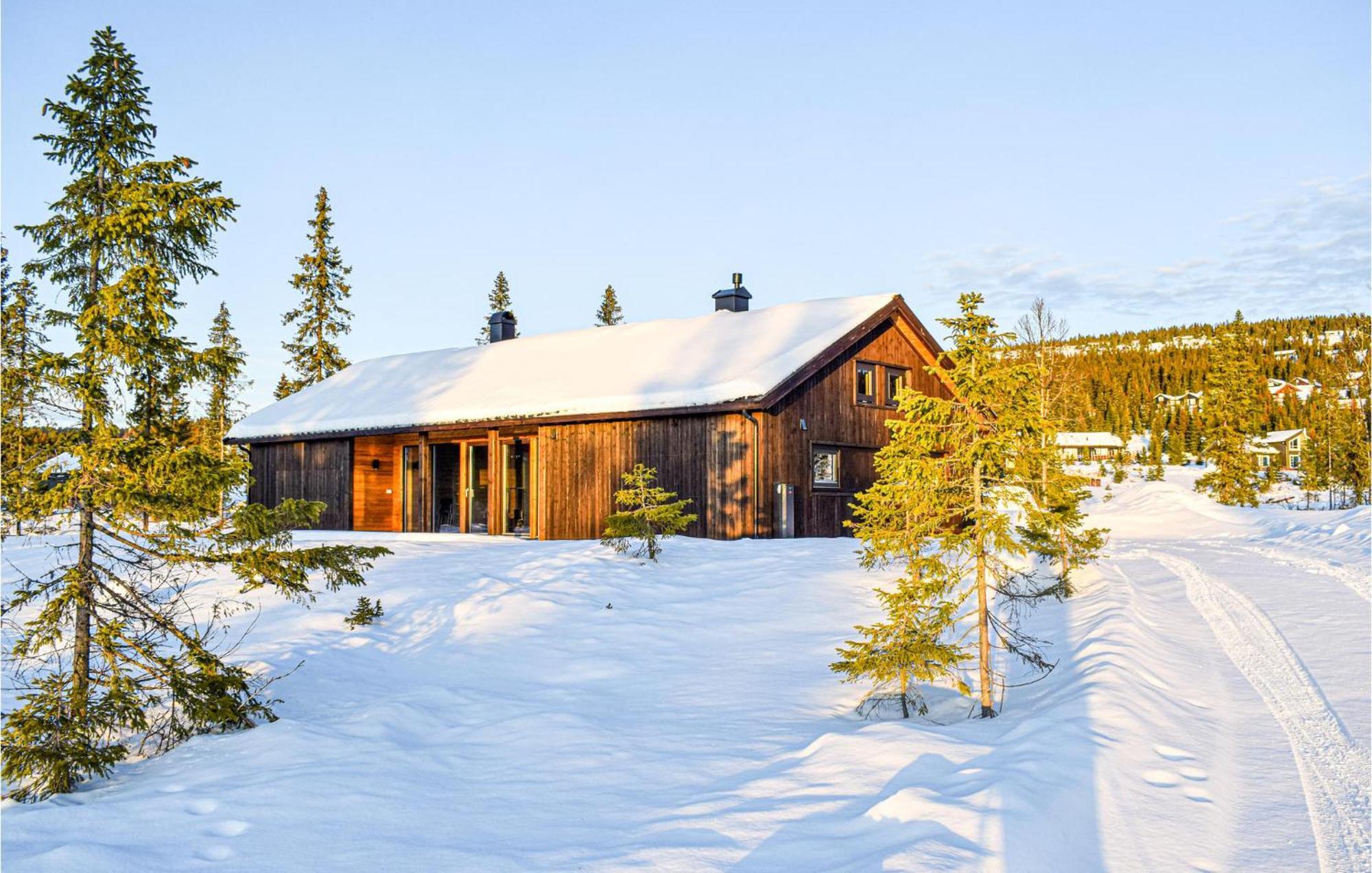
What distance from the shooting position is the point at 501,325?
99.9 feet

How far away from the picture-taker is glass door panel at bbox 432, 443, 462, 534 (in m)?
25.5

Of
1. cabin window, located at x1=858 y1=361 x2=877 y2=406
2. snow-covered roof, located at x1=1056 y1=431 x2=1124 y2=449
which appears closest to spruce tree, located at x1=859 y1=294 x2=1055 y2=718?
cabin window, located at x1=858 y1=361 x2=877 y2=406

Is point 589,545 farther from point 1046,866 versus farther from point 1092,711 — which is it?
point 1046,866

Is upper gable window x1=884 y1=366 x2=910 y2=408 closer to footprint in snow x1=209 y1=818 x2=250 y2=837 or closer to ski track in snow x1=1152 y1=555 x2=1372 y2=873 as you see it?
ski track in snow x1=1152 y1=555 x2=1372 y2=873

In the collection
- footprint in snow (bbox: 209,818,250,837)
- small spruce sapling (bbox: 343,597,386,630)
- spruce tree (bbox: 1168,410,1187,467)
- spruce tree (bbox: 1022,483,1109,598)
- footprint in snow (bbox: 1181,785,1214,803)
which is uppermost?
spruce tree (bbox: 1168,410,1187,467)

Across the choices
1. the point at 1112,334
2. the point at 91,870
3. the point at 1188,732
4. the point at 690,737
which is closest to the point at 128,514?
the point at 91,870

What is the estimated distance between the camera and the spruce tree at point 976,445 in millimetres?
7305

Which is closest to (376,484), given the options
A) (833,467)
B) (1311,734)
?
(833,467)

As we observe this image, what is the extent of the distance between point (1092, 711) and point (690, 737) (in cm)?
306

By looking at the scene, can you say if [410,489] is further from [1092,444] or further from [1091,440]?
[1091,440]

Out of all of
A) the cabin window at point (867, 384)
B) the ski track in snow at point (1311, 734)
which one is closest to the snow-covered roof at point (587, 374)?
the cabin window at point (867, 384)

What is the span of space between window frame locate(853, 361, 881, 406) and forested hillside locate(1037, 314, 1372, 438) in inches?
1503

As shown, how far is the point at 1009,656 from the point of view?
9727 millimetres

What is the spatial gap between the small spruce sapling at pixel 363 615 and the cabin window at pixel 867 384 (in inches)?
518
